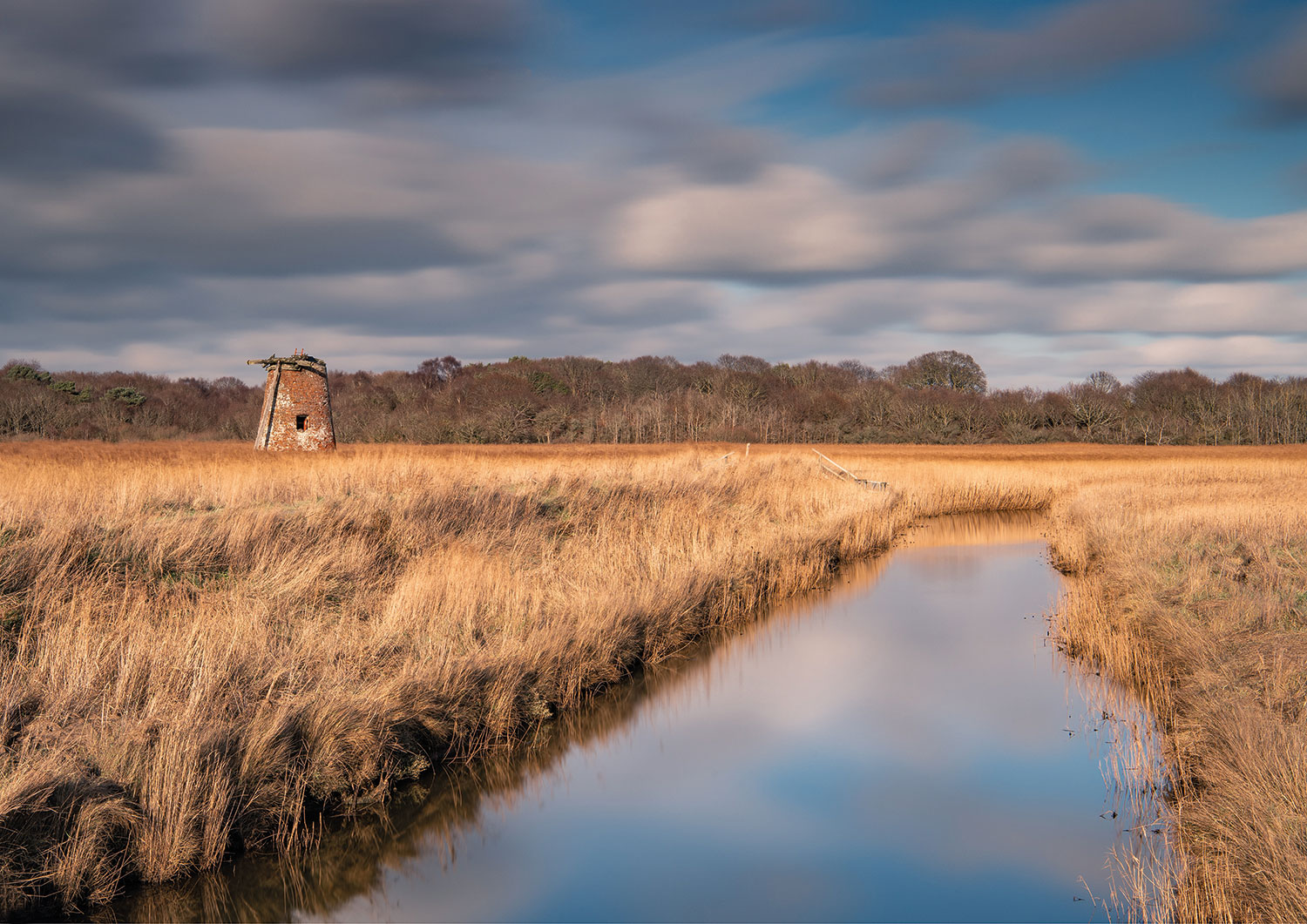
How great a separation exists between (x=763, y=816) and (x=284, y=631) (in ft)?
14.2

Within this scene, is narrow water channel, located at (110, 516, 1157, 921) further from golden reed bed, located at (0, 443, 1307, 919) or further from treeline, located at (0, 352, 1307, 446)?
treeline, located at (0, 352, 1307, 446)

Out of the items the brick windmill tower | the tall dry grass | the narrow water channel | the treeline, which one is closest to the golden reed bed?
the tall dry grass

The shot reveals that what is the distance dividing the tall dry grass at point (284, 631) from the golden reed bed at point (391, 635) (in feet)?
0.08

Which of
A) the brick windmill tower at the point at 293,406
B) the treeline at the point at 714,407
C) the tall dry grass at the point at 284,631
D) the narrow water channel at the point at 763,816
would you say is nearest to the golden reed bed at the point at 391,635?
the tall dry grass at the point at 284,631

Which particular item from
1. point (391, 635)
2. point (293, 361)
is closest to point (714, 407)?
point (293, 361)

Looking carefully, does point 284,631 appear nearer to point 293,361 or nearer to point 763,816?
point 763,816

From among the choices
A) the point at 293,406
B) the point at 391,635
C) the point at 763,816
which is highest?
the point at 293,406

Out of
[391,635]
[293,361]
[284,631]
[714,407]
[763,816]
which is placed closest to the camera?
[763,816]

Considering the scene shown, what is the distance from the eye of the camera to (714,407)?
7106 cm

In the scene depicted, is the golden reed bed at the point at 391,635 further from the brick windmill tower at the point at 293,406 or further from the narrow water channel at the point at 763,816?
the brick windmill tower at the point at 293,406

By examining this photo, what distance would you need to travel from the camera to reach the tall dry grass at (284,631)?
4.90 m

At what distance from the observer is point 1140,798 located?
6.16 m

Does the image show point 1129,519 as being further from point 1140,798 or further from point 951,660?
point 1140,798

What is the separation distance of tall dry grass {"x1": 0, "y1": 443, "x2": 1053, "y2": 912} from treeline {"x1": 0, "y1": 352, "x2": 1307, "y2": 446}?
40254 mm
